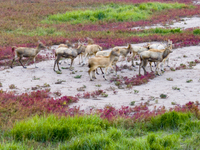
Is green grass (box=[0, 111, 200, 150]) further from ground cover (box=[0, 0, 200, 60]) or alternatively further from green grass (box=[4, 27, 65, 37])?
green grass (box=[4, 27, 65, 37])

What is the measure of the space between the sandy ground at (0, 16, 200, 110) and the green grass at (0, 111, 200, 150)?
6.75 feet

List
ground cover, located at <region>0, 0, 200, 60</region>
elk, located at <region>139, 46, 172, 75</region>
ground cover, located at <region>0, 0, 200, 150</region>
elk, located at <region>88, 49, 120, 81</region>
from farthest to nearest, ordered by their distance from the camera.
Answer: ground cover, located at <region>0, 0, 200, 60</region> < elk, located at <region>139, 46, 172, 75</region> < elk, located at <region>88, 49, 120, 81</region> < ground cover, located at <region>0, 0, 200, 150</region>

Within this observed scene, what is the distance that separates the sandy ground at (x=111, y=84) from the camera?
405 inches

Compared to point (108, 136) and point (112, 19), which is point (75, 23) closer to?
point (112, 19)

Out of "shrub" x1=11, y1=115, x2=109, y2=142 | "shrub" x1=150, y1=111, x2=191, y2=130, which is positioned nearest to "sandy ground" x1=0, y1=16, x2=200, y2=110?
"shrub" x1=150, y1=111, x2=191, y2=130

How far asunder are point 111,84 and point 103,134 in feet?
20.2

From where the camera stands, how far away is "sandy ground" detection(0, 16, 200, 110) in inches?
405

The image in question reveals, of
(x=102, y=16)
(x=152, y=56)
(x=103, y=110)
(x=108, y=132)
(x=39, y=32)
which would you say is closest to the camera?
(x=108, y=132)

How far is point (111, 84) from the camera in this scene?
12.9 meters

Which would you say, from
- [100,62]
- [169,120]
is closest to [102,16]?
[100,62]

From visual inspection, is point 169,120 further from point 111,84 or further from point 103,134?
point 111,84

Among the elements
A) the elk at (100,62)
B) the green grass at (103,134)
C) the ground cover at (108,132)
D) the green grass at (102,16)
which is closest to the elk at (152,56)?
the elk at (100,62)

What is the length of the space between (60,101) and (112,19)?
23838 mm

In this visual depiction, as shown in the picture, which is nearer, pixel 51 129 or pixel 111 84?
pixel 51 129
